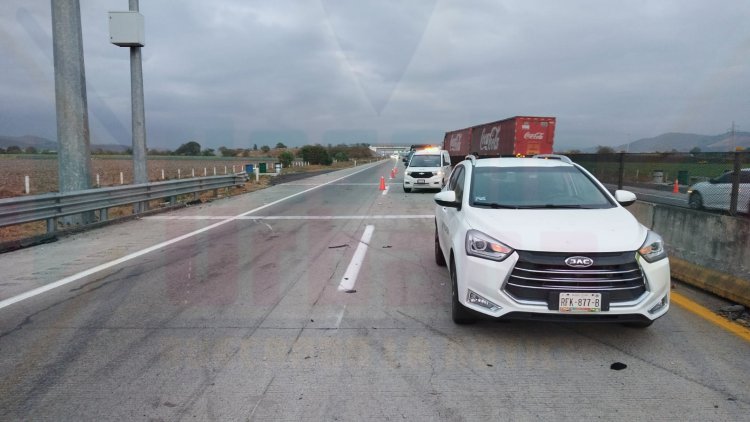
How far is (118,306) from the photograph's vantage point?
594 centimetres

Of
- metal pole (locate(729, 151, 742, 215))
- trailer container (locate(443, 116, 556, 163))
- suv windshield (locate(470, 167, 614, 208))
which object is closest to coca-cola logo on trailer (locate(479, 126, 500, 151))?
trailer container (locate(443, 116, 556, 163))

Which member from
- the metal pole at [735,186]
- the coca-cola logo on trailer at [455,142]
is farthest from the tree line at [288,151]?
the metal pole at [735,186]

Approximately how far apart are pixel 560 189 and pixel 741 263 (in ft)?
7.88

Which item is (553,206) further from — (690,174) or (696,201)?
(690,174)

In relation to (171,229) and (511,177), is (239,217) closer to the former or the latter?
(171,229)

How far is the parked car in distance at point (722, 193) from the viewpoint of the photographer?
21.4ft

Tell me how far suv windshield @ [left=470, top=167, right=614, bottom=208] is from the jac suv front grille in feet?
4.16

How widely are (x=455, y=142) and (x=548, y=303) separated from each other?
150 ft

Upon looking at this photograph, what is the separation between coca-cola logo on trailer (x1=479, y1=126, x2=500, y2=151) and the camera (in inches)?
1254

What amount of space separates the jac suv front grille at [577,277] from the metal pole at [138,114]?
13994 mm

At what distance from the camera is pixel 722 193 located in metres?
6.93

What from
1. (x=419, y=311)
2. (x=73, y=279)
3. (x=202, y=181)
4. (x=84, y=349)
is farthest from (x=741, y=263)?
(x=202, y=181)

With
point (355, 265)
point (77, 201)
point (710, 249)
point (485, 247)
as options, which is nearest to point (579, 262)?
point (485, 247)

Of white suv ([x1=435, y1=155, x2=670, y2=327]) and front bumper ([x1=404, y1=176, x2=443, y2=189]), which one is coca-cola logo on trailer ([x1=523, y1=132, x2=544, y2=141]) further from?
white suv ([x1=435, y1=155, x2=670, y2=327])
